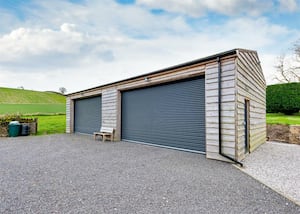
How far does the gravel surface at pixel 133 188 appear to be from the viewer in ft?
8.14

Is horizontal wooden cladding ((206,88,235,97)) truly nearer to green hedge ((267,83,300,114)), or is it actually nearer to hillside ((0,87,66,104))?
green hedge ((267,83,300,114))

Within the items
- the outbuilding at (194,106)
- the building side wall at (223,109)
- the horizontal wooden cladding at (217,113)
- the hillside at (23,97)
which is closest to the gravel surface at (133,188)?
the building side wall at (223,109)

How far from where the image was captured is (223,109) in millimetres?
5082

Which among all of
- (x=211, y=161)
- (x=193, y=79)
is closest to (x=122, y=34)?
(x=193, y=79)

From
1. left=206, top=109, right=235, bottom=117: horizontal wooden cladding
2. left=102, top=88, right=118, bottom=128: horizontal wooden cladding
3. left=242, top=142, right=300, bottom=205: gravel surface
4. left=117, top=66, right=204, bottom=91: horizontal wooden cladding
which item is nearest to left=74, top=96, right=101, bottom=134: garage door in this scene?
left=102, top=88, right=118, bottom=128: horizontal wooden cladding

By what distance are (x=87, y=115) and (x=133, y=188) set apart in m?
9.28

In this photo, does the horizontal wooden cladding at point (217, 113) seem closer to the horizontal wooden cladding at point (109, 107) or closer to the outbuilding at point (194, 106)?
the outbuilding at point (194, 106)

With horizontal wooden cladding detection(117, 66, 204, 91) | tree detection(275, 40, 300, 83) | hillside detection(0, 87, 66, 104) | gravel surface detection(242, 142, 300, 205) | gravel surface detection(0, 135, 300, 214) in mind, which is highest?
tree detection(275, 40, 300, 83)

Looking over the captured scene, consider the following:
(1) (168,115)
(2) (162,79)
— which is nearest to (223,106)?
(1) (168,115)

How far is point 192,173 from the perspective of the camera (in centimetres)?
396

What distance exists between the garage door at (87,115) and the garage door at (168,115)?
2492 millimetres

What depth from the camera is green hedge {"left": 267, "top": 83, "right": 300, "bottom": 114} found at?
1433 centimetres

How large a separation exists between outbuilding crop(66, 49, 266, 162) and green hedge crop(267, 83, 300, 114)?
968 cm

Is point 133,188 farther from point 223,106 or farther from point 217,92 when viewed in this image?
point 217,92
